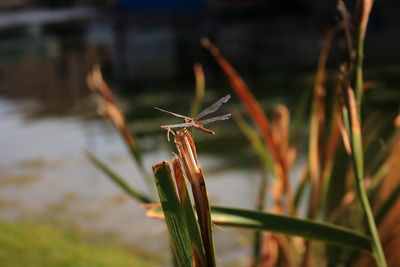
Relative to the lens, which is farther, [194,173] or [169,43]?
[169,43]

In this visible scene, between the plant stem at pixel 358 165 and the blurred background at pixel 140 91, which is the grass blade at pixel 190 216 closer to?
Answer: the plant stem at pixel 358 165

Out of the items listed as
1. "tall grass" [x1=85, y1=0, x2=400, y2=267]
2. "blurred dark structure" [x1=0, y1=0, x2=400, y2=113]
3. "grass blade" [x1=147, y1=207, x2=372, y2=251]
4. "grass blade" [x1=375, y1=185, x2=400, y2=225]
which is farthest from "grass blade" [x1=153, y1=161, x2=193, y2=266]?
"blurred dark structure" [x1=0, y1=0, x2=400, y2=113]

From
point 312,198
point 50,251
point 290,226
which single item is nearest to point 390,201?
point 290,226

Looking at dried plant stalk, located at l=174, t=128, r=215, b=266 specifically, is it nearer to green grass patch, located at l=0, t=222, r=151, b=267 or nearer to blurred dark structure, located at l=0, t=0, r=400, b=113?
green grass patch, located at l=0, t=222, r=151, b=267

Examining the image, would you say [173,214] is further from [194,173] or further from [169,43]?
[169,43]

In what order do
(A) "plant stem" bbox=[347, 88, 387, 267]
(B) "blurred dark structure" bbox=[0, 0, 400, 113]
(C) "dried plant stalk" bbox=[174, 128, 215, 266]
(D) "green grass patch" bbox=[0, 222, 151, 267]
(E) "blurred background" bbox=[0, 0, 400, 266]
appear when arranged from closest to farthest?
(C) "dried plant stalk" bbox=[174, 128, 215, 266] < (A) "plant stem" bbox=[347, 88, 387, 267] < (D) "green grass patch" bbox=[0, 222, 151, 267] < (E) "blurred background" bbox=[0, 0, 400, 266] < (B) "blurred dark structure" bbox=[0, 0, 400, 113]
